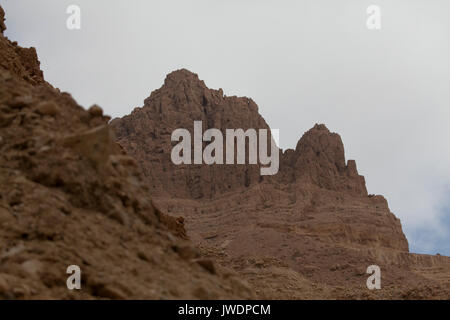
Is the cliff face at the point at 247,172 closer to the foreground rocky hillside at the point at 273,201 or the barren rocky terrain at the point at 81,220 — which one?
the foreground rocky hillside at the point at 273,201

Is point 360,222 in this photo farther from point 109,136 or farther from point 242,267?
point 109,136

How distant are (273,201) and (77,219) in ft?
254

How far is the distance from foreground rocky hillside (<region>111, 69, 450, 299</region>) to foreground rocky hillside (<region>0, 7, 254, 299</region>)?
3823 cm

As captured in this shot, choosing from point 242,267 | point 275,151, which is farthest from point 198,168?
point 242,267

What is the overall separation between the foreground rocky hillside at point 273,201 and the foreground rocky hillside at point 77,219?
38.2 m

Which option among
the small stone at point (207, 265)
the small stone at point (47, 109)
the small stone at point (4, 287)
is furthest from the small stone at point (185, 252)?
the small stone at point (47, 109)

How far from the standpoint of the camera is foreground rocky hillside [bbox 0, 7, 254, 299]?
965 centimetres

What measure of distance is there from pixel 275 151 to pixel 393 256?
95.6ft

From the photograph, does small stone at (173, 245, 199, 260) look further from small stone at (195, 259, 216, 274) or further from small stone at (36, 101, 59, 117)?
small stone at (36, 101, 59, 117)

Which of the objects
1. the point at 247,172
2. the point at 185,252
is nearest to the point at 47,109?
the point at 185,252

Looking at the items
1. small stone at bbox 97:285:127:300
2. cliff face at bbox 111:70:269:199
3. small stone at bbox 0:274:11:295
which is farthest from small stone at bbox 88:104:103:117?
cliff face at bbox 111:70:269:199

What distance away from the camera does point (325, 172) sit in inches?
3826

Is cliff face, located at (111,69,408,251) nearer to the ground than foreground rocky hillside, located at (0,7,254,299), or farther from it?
farther from it

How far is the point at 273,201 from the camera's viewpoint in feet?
286
